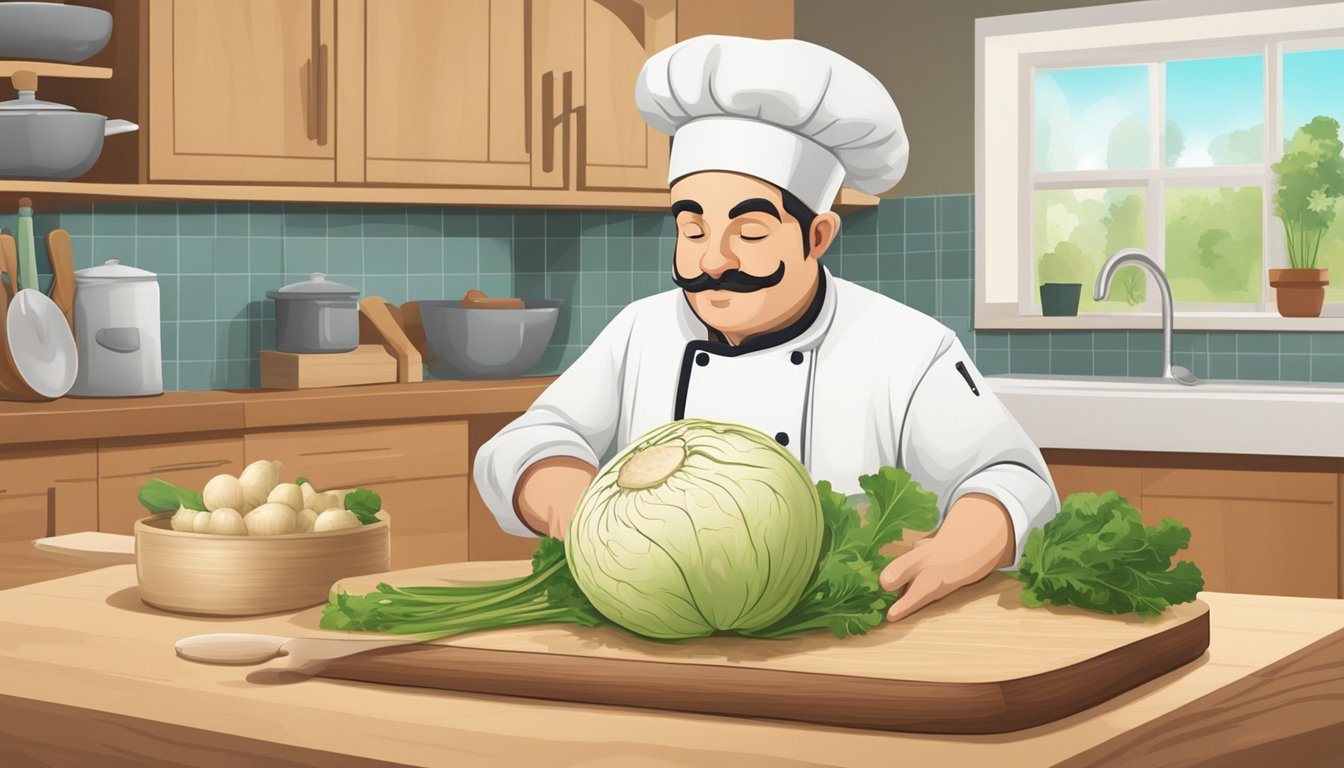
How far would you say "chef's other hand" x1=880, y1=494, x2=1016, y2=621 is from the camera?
3.75 feet

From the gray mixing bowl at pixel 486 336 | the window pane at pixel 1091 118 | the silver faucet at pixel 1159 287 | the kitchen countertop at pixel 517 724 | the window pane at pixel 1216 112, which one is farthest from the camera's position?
the window pane at pixel 1091 118

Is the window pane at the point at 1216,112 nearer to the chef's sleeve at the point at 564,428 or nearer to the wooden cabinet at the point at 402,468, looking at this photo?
the wooden cabinet at the point at 402,468

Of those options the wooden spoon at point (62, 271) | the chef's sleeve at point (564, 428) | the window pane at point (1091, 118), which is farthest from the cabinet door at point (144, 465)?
the window pane at point (1091, 118)

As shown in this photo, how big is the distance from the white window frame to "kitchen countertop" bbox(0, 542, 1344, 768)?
2934 mm

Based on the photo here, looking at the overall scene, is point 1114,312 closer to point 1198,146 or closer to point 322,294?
point 1198,146

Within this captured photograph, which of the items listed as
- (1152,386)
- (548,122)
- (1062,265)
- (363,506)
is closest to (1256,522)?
(1152,386)

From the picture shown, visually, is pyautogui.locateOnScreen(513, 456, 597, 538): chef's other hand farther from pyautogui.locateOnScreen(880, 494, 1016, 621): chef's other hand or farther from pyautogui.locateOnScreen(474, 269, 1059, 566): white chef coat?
pyautogui.locateOnScreen(880, 494, 1016, 621): chef's other hand

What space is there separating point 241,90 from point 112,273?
1.69 feet

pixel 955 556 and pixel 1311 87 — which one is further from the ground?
pixel 1311 87

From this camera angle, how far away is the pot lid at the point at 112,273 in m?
3.24

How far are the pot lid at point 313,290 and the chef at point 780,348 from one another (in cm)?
212

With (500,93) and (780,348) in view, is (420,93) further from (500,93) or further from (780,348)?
(780,348)

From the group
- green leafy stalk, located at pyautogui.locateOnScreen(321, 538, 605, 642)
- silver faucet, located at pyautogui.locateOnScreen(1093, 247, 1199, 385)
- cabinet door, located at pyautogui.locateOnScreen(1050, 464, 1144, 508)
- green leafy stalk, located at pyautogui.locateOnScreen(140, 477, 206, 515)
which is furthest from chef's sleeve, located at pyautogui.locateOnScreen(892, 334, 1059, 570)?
silver faucet, located at pyautogui.locateOnScreen(1093, 247, 1199, 385)

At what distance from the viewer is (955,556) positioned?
121 cm
